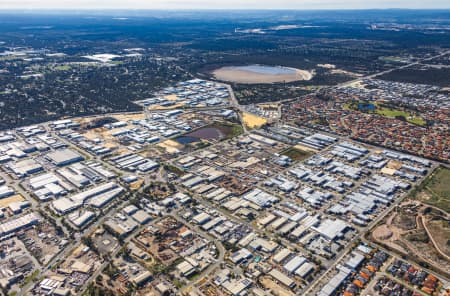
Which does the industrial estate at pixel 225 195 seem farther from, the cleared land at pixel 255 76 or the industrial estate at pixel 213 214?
the cleared land at pixel 255 76

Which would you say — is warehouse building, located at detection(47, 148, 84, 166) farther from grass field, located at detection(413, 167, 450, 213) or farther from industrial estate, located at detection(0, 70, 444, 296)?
grass field, located at detection(413, 167, 450, 213)

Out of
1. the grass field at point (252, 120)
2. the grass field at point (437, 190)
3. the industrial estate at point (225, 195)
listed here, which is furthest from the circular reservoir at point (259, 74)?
the grass field at point (437, 190)

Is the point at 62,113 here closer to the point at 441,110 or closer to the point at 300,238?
the point at 300,238

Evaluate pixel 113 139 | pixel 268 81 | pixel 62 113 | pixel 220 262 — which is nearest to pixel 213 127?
pixel 113 139

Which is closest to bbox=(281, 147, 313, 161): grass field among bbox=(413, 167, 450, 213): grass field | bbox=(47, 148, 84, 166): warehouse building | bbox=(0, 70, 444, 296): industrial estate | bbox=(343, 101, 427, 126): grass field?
bbox=(0, 70, 444, 296): industrial estate

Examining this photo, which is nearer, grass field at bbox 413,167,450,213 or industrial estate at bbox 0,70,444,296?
industrial estate at bbox 0,70,444,296

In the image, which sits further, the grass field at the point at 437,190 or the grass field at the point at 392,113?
the grass field at the point at 392,113
